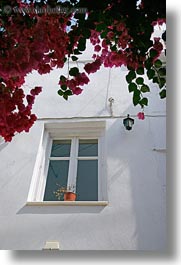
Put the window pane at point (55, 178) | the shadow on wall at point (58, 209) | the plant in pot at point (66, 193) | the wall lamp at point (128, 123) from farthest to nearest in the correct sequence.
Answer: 1. the wall lamp at point (128, 123)
2. the window pane at point (55, 178)
3. the plant in pot at point (66, 193)
4. the shadow on wall at point (58, 209)

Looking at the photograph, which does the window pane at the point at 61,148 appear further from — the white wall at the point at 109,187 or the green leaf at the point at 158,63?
the green leaf at the point at 158,63

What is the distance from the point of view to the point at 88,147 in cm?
267

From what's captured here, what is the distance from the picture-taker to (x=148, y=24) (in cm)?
139

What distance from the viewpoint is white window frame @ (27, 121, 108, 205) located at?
2.23 metres

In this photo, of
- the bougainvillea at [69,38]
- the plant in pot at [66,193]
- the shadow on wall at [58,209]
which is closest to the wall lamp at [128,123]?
the plant in pot at [66,193]

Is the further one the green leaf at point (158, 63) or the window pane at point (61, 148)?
the window pane at point (61, 148)

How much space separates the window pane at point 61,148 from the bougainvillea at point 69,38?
3.73ft

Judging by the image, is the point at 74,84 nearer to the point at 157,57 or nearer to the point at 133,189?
the point at 157,57

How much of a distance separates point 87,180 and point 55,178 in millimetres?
223

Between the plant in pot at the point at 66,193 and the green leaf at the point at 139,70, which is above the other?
the green leaf at the point at 139,70

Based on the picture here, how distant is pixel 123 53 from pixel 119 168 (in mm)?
948

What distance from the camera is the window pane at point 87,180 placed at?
2.21m

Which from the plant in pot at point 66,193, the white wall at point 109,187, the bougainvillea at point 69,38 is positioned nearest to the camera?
the bougainvillea at point 69,38

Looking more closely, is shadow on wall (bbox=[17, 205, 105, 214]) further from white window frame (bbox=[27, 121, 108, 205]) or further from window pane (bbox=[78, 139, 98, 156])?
window pane (bbox=[78, 139, 98, 156])
